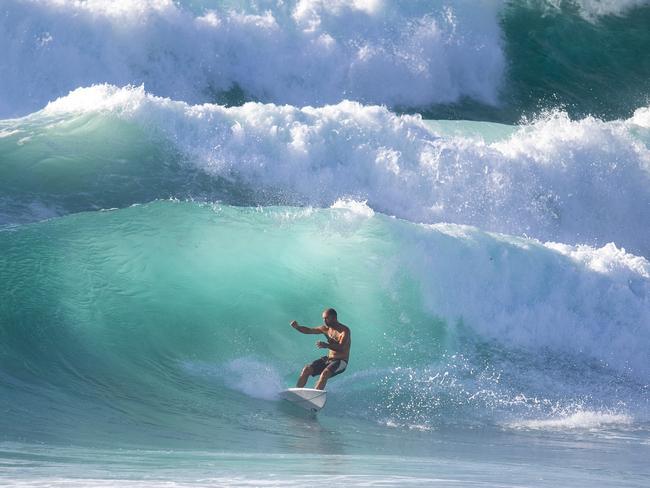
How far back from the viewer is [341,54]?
22234mm

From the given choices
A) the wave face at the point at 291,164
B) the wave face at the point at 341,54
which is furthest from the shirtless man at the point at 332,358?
the wave face at the point at 341,54

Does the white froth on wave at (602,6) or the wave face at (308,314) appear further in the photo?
the white froth on wave at (602,6)

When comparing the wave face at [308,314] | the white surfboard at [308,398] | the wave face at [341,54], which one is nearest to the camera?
the white surfboard at [308,398]

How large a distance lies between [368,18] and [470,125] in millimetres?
4796

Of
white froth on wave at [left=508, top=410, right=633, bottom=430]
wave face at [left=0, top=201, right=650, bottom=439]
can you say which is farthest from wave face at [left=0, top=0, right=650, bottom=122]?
→ white froth on wave at [left=508, top=410, right=633, bottom=430]

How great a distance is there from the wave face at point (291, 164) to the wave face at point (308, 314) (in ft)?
6.89

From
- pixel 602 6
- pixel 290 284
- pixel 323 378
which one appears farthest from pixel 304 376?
pixel 602 6

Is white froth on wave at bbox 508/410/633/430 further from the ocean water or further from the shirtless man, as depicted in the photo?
the shirtless man

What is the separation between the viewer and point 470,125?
62.5 ft

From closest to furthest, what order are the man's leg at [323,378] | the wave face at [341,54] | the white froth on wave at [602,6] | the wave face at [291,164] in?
1. the man's leg at [323,378]
2. the wave face at [291,164]
3. the wave face at [341,54]
4. the white froth on wave at [602,6]

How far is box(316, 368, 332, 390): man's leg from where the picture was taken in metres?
9.86

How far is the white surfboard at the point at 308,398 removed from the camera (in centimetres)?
972

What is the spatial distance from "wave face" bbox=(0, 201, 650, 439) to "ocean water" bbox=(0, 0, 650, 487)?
1.1 inches

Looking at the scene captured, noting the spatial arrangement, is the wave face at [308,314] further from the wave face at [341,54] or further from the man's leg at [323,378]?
the wave face at [341,54]
